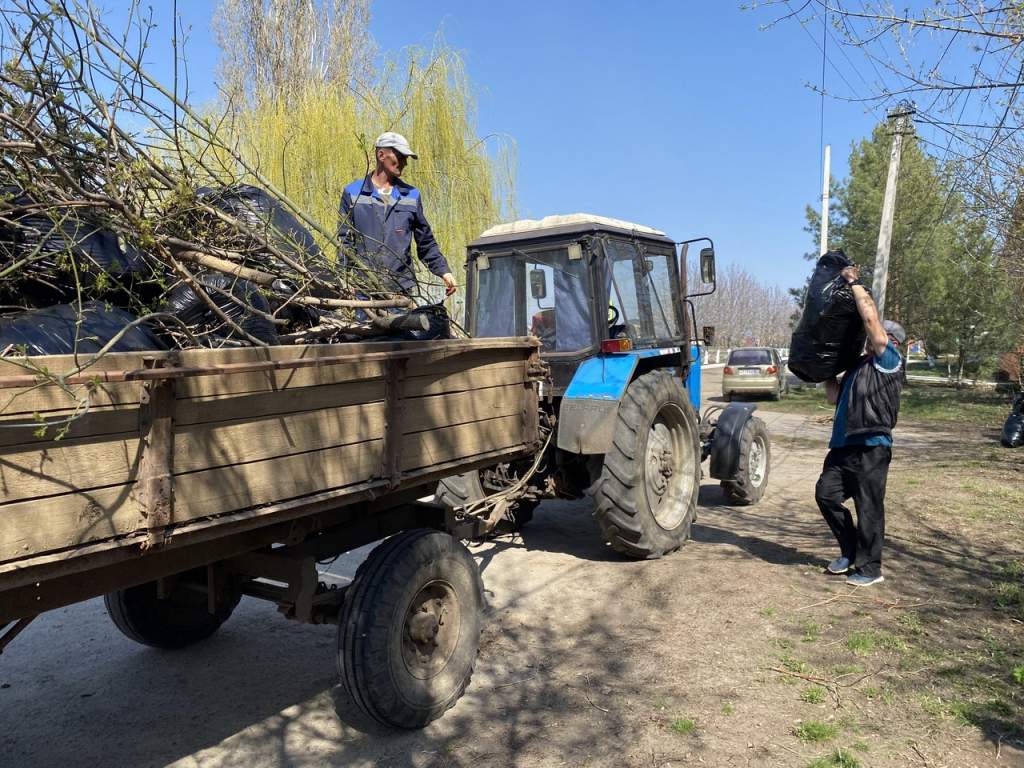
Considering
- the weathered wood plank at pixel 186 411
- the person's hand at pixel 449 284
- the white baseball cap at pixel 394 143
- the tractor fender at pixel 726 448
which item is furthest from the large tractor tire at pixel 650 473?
the white baseball cap at pixel 394 143

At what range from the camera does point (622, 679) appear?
335 cm

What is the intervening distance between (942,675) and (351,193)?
13.1 feet

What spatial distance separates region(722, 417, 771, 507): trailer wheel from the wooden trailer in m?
3.40

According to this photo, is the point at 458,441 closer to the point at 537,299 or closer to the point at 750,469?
the point at 537,299

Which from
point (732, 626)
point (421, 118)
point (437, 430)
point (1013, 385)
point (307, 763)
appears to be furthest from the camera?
point (1013, 385)

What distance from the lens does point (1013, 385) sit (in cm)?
1773

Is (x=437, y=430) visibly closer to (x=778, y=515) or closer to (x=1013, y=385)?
(x=778, y=515)

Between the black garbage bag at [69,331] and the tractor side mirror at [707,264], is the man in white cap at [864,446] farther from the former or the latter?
the black garbage bag at [69,331]

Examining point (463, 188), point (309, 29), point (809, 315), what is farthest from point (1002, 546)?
point (309, 29)

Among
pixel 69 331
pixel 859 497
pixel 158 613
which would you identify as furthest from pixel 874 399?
pixel 158 613

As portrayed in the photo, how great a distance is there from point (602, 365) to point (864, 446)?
5.62ft

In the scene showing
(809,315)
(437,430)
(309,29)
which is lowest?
(437,430)

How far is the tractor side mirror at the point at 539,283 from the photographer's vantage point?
5.25 meters

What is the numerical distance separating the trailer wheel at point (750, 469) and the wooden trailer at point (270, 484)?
340cm
